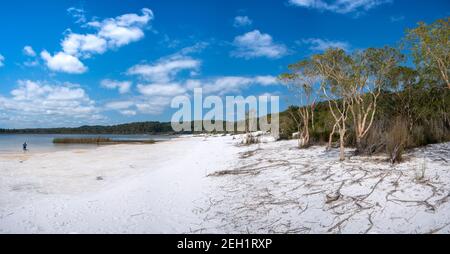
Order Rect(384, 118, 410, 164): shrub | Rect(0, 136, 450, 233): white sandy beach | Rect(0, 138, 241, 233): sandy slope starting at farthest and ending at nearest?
Rect(384, 118, 410, 164): shrub < Rect(0, 138, 241, 233): sandy slope < Rect(0, 136, 450, 233): white sandy beach

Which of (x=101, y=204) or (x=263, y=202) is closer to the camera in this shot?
(x=263, y=202)

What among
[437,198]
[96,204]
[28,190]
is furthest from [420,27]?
[28,190]

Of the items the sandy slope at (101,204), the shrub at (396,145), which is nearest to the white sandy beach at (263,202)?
the sandy slope at (101,204)

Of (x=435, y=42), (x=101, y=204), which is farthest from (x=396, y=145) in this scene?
(x=101, y=204)

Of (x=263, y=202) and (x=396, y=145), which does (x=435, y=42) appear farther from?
(x=263, y=202)

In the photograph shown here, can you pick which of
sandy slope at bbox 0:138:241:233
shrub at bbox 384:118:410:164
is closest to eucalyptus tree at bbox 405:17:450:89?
shrub at bbox 384:118:410:164

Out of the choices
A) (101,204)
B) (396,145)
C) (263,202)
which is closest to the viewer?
(263,202)

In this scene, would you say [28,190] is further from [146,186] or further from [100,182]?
[146,186]

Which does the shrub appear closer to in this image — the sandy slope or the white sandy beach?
the white sandy beach

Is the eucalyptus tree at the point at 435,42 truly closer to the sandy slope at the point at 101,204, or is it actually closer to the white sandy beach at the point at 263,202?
the white sandy beach at the point at 263,202

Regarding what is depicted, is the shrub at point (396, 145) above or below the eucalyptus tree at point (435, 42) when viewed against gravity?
below

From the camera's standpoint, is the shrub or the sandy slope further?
the shrub
